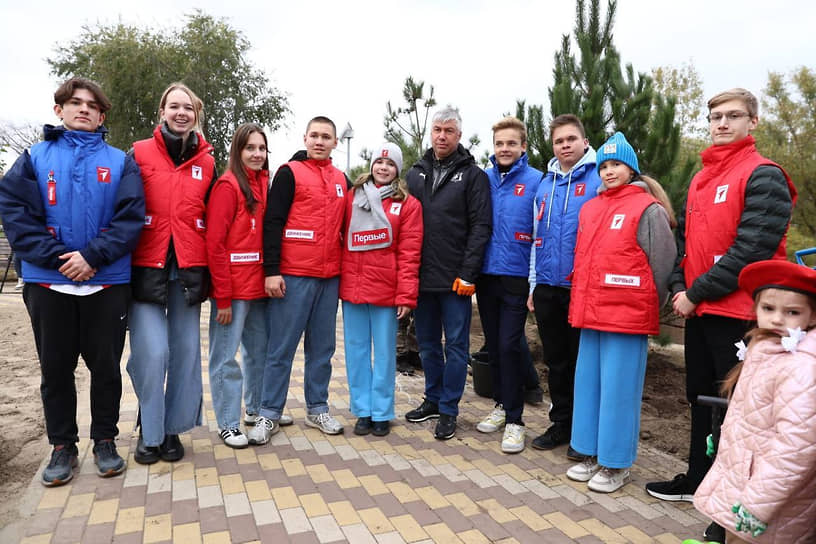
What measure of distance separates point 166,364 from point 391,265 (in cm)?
150

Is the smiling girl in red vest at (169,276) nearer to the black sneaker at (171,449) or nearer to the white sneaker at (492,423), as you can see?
the black sneaker at (171,449)

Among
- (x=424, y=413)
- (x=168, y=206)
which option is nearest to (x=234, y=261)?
(x=168, y=206)

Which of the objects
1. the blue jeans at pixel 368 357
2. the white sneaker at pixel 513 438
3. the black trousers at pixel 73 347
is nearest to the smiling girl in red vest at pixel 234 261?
the black trousers at pixel 73 347

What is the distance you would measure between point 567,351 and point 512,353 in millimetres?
367

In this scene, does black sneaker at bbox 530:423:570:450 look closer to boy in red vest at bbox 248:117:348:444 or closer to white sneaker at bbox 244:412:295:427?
boy in red vest at bbox 248:117:348:444

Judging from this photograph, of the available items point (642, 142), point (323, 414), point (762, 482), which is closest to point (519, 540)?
point (762, 482)

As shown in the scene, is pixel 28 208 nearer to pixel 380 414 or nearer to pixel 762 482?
pixel 380 414

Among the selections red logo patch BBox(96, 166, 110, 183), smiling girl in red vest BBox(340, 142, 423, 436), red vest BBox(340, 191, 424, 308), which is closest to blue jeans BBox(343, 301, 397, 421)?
smiling girl in red vest BBox(340, 142, 423, 436)

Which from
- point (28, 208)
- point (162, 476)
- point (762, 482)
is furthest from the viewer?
point (162, 476)

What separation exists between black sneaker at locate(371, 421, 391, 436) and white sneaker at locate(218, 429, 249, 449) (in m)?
0.84

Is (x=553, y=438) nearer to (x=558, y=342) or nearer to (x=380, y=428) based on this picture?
(x=558, y=342)

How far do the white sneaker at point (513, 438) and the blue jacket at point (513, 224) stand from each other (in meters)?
1.00

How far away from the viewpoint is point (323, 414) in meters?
3.86

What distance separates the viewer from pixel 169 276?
3.23 metres
